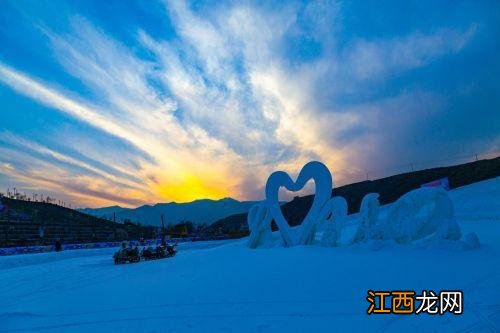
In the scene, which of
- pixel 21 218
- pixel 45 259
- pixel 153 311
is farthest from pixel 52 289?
pixel 21 218

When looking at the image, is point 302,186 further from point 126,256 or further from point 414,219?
point 126,256

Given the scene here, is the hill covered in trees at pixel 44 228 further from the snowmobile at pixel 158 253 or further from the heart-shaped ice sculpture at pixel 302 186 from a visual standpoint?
the heart-shaped ice sculpture at pixel 302 186

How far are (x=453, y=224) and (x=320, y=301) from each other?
7582 mm

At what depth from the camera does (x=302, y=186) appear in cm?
1645

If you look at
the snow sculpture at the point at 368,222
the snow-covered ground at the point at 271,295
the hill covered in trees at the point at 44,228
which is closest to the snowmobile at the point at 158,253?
the snow-covered ground at the point at 271,295

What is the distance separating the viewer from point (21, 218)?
41500 mm

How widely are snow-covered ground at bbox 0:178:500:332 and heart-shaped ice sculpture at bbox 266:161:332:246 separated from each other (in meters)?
3.49

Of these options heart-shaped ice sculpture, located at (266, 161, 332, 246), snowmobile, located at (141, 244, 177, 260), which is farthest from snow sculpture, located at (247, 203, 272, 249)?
snowmobile, located at (141, 244, 177, 260)

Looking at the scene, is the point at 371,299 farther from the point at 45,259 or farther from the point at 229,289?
the point at 45,259

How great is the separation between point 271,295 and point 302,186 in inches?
375

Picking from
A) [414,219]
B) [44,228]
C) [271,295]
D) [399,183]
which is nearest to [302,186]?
[414,219]

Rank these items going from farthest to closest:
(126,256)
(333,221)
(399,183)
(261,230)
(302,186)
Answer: (399,183) → (261,230) → (126,256) → (302,186) → (333,221)

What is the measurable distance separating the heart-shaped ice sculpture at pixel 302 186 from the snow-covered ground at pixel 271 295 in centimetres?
349

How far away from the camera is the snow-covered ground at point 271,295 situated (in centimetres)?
547
